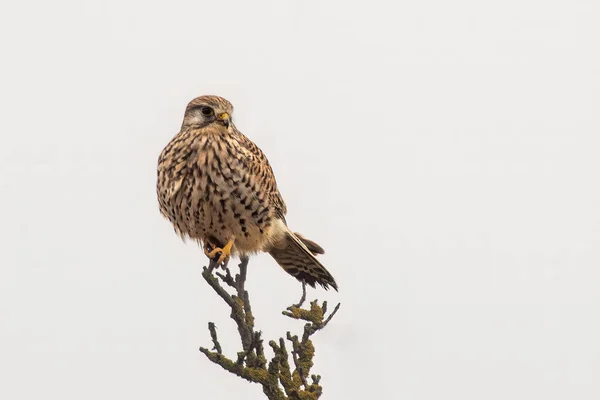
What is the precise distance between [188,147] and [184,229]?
0.52 m

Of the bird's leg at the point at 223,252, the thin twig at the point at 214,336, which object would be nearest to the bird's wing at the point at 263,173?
the bird's leg at the point at 223,252

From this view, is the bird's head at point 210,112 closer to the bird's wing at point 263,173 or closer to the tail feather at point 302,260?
the bird's wing at point 263,173

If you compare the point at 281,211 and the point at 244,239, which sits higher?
the point at 281,211

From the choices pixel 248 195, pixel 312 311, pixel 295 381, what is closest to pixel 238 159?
pixel 248 195

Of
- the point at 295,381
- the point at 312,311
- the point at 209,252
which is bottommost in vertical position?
the point at 295,381

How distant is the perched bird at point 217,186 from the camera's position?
5.36 meters

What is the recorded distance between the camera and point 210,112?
219 inches

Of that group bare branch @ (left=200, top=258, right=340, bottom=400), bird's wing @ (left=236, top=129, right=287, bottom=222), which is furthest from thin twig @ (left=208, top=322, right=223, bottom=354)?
bird's wing @ (left=236, top=129, right=287, bottom=222)

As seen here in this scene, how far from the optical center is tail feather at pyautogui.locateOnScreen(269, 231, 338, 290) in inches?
236

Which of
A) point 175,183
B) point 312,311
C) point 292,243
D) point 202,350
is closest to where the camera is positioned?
point 202,350

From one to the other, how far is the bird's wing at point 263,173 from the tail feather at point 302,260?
0.61 ft

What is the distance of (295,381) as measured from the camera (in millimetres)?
4641

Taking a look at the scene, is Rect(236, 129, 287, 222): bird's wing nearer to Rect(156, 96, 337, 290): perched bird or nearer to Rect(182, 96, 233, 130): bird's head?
Rect(156, 96, 337, 290): perched bird

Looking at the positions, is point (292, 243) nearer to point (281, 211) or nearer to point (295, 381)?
point (281, 211)
